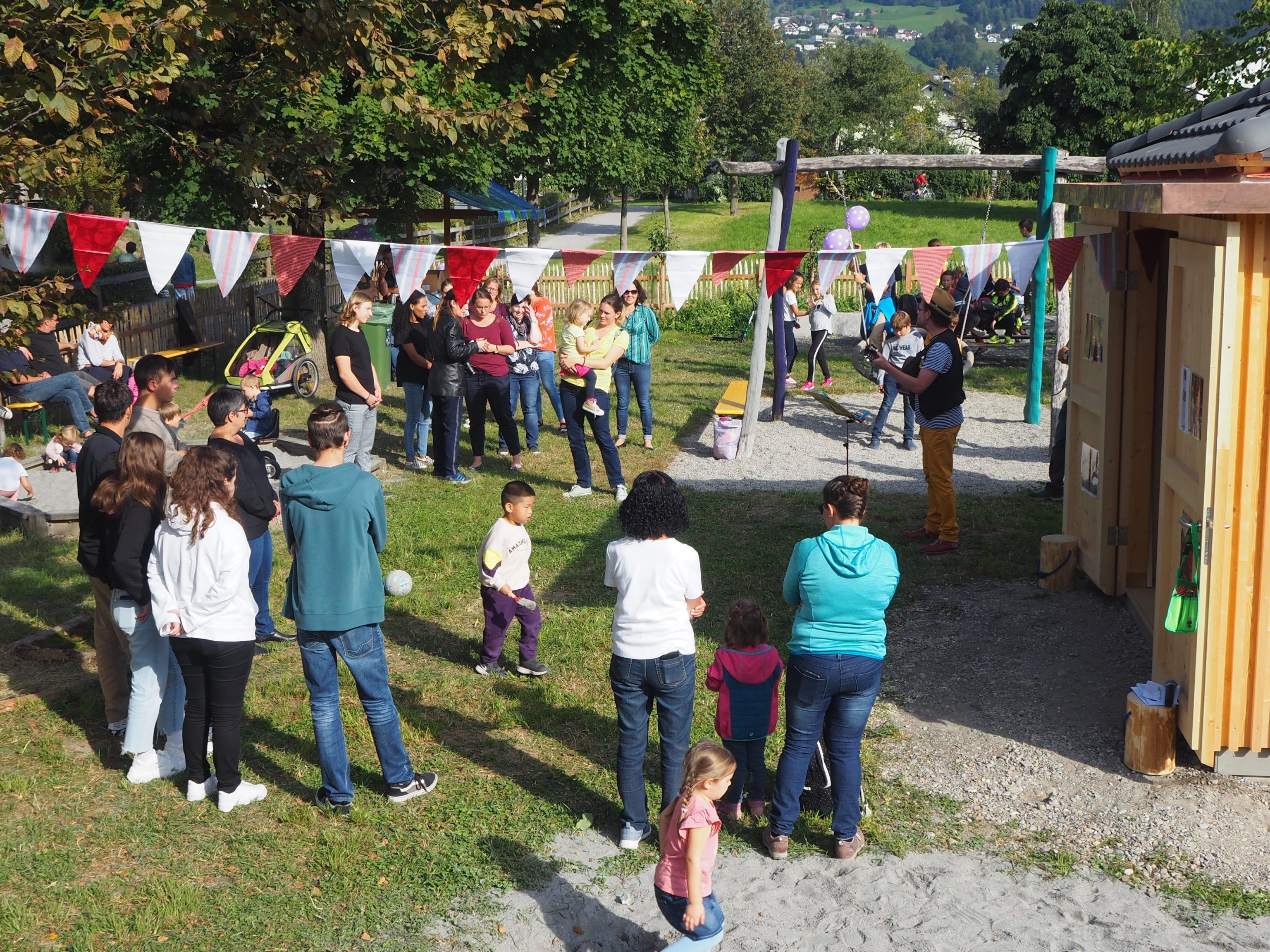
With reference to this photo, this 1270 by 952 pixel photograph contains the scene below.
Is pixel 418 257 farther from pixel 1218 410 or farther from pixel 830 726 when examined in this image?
pixel 1218 410

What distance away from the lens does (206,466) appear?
4.77 meters

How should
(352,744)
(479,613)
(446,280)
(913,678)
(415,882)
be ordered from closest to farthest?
(415,882), (352,744), (913,678), (479,613), (446,280)

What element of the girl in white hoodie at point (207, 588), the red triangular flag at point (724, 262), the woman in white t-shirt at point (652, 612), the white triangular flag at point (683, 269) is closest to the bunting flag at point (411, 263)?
the white triangular flag at point (683, 269)

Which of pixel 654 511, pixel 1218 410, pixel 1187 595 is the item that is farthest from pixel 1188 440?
pixel 654 511

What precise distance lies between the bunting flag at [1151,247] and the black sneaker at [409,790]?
5.17m

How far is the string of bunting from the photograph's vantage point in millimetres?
8273

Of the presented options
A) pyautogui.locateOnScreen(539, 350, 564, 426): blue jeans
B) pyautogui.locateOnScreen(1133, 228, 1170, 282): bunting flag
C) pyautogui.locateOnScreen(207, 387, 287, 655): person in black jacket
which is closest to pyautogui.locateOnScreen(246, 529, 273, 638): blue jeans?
pyautogui.locateOnScreen(207, 387, 287, 655): person in black jacket

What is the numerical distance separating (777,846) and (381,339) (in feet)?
38.8

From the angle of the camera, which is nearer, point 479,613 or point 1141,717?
point 1141,717

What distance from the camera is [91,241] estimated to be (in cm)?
857

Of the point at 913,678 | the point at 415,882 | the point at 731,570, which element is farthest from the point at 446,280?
the point at 415,882

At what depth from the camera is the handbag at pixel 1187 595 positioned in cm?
507

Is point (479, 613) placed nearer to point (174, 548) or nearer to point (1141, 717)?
point (174, 548)

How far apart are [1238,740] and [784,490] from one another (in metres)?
5.78
